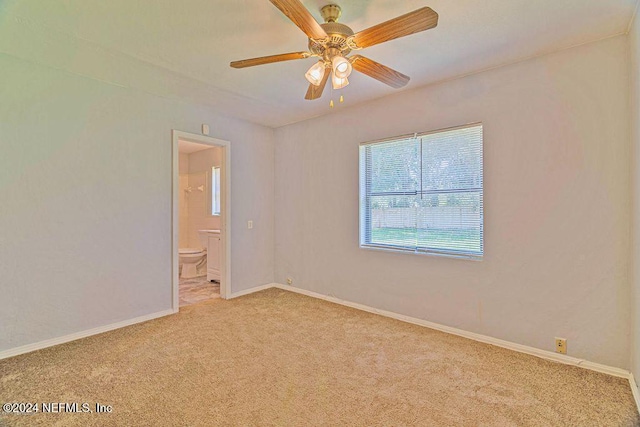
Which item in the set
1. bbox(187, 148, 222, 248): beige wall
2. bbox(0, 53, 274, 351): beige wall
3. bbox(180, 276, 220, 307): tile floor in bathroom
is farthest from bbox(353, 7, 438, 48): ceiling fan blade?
bbox(187, 148, 222, 248): beige wall

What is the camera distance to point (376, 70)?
6.95ft

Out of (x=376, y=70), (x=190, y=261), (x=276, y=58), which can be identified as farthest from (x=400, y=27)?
(x=190, y=261)

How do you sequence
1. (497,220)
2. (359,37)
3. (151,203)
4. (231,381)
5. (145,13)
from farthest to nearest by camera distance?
(151,203)
(497,220)
(231,381)
(145,13)
(359,37)

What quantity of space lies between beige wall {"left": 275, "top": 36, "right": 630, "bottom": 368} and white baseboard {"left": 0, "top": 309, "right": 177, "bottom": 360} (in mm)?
2488

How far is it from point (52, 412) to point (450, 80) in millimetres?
3986

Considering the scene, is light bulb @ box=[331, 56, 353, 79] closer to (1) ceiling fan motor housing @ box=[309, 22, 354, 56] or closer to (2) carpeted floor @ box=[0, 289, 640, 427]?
(1) ceiling fan motor housing @ box=[309, 22, 354, 56]

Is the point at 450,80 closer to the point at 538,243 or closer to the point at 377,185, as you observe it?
the point at 377,185

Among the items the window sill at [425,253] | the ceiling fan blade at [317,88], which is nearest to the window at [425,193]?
the window sill at [425,253]

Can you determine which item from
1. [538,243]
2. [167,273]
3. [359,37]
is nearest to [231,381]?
[167,273]

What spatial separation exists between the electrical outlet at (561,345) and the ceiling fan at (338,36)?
239cm

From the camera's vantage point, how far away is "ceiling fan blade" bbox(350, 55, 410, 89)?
2.01m

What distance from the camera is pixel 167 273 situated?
137 inches

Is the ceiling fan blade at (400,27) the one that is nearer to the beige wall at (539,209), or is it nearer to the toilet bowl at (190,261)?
the beige wall at (539,209)

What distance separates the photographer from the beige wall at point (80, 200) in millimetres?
2518
